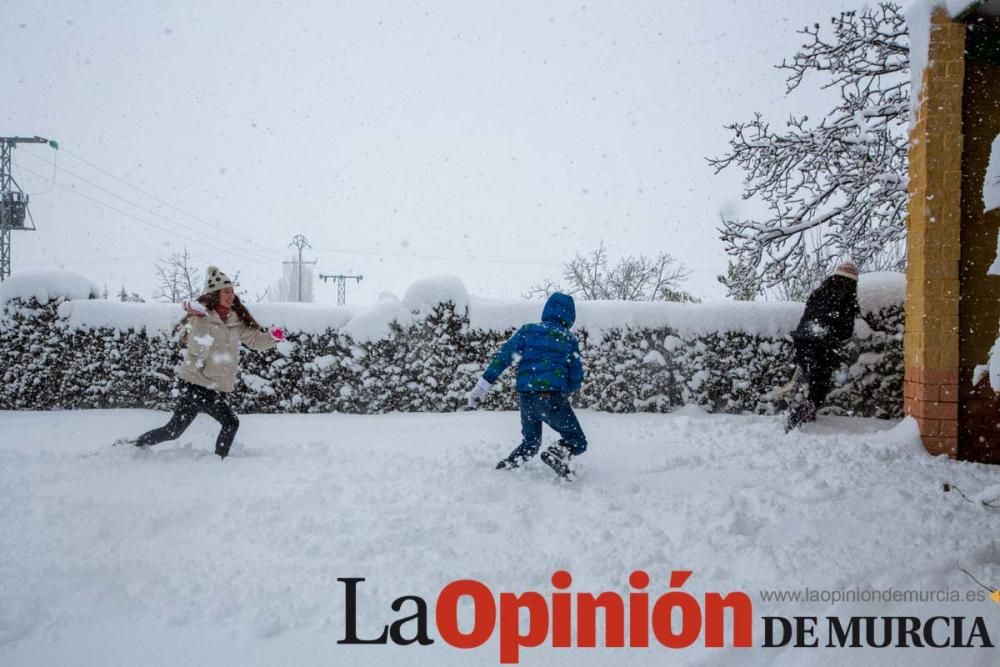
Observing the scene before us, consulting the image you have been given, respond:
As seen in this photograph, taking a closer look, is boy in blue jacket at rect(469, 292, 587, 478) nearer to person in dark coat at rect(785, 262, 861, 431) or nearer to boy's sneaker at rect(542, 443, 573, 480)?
boy's sneaker at rect(542, 443, 573, 480)

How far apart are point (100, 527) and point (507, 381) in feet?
15.8

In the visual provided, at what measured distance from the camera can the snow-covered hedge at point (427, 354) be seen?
6910 mm

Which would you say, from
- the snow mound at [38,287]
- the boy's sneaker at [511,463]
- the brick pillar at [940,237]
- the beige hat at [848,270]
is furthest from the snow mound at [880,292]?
the snow mound at [38,287]

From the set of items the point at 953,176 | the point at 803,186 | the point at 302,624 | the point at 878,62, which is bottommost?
the point at 302,624

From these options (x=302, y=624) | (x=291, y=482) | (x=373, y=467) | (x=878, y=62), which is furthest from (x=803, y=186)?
(x=302, y=624)

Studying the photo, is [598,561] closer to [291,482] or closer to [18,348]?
[291,482]

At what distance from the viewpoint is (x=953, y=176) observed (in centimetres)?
521

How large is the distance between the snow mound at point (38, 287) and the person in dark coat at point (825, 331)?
992cm

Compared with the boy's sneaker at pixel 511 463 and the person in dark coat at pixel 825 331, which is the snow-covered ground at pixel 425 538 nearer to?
the boy's sneaker at pixel 511 463

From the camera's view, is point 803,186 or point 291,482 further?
point 803,186

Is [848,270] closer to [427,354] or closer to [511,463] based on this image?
[511,463]

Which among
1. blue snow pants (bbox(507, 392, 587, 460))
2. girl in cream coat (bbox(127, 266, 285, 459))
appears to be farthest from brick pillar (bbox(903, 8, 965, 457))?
girl in cream coat (bbox(127, 266, 285, 459))

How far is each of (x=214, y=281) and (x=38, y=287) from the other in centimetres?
494

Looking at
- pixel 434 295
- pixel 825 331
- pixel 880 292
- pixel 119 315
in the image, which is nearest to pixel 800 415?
pixel 825 331
